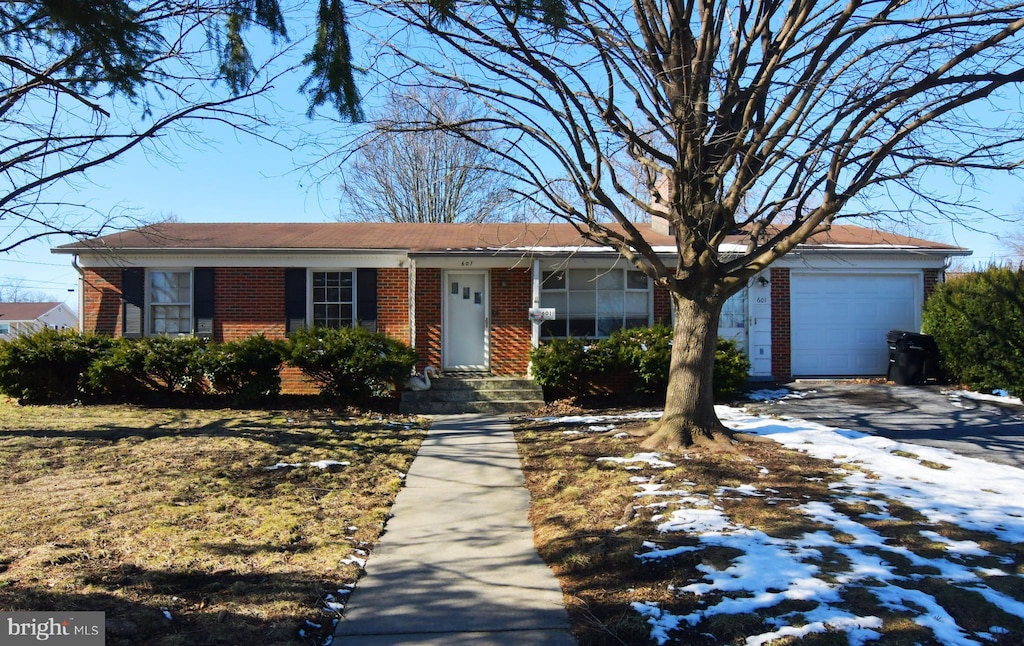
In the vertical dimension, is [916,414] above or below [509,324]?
below

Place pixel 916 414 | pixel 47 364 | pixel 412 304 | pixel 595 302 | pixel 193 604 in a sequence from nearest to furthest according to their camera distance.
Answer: pixel 193 604 < pixel 916 414 < pixel 47 364 < pixel 412 304 < pixel 595 302

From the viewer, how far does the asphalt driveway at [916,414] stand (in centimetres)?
805

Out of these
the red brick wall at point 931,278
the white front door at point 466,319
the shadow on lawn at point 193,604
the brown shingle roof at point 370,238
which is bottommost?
the shadow on lawn at point 193,604

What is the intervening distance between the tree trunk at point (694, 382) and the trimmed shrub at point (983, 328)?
6.28m

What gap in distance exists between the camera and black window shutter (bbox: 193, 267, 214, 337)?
13.1m

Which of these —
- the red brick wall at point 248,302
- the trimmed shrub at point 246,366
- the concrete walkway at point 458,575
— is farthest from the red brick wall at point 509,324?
the concrete walkway at point 458,575

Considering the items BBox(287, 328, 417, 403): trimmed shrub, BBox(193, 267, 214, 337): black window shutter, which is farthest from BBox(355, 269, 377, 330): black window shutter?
BBox(193, 267, 214, 337): black window shutter

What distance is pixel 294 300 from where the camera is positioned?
13.2m

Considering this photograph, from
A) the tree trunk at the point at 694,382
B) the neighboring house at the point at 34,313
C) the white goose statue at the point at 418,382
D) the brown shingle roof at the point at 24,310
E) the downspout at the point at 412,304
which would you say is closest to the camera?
the tree trunk at the point at 694,382

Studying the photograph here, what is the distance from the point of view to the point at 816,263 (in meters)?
13.6

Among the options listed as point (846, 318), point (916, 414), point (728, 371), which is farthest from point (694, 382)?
point (846, 318)

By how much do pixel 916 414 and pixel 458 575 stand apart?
8.79 m

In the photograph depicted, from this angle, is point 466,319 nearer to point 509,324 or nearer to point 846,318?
point 509,324

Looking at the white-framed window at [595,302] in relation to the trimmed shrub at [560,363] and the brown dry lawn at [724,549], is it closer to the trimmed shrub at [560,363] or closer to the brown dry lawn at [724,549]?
the trimmed shrub at [560,363]
